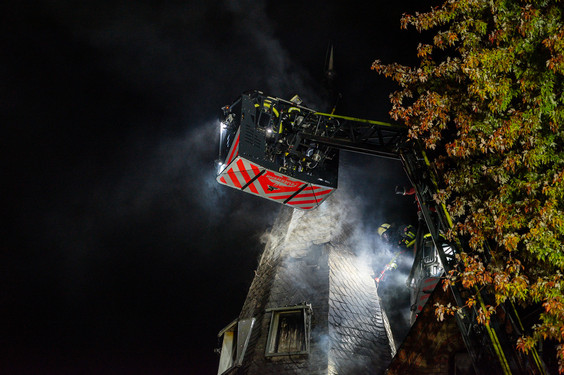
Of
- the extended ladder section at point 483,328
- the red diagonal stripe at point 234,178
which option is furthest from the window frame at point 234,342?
the extended ladder section at point 483,328

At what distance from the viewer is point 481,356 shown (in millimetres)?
6914

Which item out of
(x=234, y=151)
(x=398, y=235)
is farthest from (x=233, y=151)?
(x=398, y=235)

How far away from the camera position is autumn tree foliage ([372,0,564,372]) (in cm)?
650

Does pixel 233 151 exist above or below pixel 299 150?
below

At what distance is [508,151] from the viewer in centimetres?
745

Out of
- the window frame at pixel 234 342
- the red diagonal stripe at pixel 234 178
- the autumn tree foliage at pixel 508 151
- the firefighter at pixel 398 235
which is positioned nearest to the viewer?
the autumn tree foliage at pixel 508 151

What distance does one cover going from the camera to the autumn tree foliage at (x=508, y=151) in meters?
6.50

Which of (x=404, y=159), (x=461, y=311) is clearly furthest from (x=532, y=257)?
(x=404, y=159)

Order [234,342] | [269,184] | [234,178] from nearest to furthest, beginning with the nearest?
[234,178] → [269,184] → [234,342]

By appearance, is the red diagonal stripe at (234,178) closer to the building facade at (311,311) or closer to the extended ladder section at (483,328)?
the extended ladder section at (483,328)

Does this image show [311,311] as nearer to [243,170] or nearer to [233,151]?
[243,170]

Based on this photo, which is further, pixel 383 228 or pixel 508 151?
pixel 383 228

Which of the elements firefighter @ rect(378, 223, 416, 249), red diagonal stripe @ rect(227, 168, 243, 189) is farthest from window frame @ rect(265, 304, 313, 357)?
red diagonal stripe @ rect(227, 168, 243, 189)

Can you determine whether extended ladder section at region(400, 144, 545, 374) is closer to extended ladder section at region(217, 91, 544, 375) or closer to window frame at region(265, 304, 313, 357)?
extended ladder section at region(217, 91, 544, 375)
